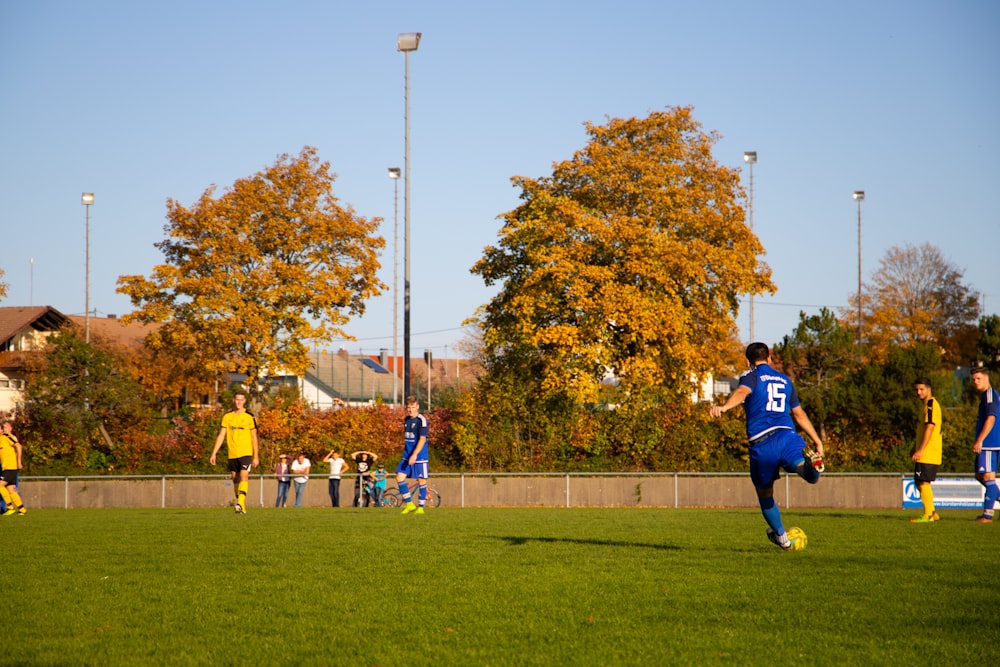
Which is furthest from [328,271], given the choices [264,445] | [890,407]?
[890,407]

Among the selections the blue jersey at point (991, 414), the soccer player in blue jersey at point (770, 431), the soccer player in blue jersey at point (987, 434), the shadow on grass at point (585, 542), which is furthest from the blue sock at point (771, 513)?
the blue jersey at point (991, 414)

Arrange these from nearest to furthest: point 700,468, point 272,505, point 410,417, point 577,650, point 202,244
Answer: point 577,650, point 410,417, point 272,505, point 700,468, point 202,244

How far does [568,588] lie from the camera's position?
8336 mm

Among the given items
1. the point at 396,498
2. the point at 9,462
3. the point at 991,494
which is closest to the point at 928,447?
the point at 991,494

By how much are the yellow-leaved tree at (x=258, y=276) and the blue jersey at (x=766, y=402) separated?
121 ft

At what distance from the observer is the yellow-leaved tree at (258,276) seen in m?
45.7

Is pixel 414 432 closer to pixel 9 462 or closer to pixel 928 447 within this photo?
pixel 9 462

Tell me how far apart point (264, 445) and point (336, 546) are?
3121 centimetres

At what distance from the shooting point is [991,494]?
53.9 feet

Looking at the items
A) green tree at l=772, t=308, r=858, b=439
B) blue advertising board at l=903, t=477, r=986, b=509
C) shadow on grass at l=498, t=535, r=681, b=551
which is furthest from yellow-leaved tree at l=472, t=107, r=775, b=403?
shadow on grass at l=498, t=535, r=681, b=551

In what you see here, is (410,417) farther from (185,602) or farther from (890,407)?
(890,407)

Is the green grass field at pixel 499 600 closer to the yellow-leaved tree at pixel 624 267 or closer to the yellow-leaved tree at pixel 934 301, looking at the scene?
the yellow-leaved tree at pixel 624 267

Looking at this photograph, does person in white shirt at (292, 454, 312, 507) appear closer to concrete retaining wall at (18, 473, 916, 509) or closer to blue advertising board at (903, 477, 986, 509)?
concrete retaining wall at (18, 473, 916, 509)

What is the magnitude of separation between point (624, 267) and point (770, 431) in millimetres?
30112
